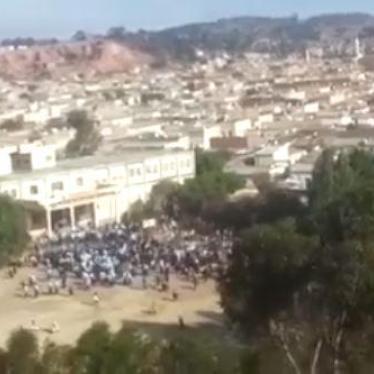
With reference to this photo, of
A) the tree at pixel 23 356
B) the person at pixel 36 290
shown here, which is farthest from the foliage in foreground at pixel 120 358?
the person at pixel 36 290

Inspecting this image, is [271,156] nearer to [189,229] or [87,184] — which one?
[87,184]

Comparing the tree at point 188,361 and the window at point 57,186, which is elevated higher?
the tree at point 188,361

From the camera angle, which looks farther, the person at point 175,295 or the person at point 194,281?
the person at point 194,281

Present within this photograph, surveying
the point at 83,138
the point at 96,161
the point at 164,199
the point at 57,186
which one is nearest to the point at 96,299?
the point at 57,186

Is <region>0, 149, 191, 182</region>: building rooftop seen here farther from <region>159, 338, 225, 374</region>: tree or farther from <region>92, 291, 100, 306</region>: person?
<region>159, 338, 225, 374</region>: tree

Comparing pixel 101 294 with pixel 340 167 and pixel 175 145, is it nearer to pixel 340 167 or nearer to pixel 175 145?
pixel 340 167

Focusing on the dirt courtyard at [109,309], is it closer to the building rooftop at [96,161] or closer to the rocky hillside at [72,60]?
the building rooftop at [96,161]

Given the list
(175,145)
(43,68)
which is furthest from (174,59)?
(175,145)
